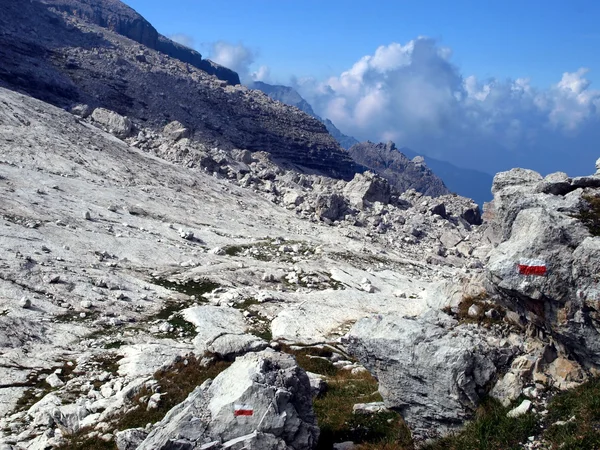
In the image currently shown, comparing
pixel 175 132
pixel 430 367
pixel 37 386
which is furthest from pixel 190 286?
pixel 175 132

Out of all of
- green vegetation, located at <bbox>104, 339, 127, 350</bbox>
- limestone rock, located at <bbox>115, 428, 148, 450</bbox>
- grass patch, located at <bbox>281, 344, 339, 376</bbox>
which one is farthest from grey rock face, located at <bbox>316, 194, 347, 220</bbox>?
limestone rock, located at <bbox>115, 428, 148, 450</bbox>

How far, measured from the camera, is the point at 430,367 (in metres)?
13.6

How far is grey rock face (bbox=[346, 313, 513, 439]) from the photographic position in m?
13.4

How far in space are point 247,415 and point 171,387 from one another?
6547mm

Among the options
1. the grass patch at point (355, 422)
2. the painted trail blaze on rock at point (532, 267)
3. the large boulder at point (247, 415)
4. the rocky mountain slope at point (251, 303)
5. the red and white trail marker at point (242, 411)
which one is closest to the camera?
the large boulder at point (247, 415)

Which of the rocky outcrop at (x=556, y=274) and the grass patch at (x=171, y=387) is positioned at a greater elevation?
the rocky outcrop at (x=556, y=274)

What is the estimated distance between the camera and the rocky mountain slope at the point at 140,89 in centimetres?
10956

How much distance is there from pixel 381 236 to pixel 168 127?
5019 centimetres

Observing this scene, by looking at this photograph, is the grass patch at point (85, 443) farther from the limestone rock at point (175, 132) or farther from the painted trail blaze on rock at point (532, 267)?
the limestone rock at point (175, 132)

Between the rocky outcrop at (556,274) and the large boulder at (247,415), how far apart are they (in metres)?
6.26

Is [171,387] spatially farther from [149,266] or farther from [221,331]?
[149,266]

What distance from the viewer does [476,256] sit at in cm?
6694

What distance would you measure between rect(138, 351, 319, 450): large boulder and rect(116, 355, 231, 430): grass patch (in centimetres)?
364

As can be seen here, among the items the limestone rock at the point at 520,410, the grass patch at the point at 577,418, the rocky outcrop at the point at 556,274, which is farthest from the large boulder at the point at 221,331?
the grass patch at the point at 577,418
